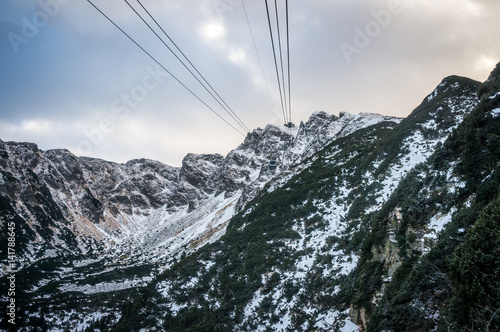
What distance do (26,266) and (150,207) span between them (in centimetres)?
10477

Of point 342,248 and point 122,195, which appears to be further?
point 122,195

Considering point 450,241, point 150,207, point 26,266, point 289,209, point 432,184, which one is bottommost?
point 450,241

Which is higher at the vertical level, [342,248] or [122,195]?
[122,195]

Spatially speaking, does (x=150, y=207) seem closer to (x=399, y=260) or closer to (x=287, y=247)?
(x=287, y=247)

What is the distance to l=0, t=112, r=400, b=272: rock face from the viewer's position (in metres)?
101

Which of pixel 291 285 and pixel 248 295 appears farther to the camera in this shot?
pixel 248 295

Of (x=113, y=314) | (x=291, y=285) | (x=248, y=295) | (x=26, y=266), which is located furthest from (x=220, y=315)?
(x=26, y=266)

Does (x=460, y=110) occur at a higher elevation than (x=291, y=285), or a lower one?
higher

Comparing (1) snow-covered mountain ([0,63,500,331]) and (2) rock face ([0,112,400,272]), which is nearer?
(1) snow-covered mountain ([0,63,500,331])

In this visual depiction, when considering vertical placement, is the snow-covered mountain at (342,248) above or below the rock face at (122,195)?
below

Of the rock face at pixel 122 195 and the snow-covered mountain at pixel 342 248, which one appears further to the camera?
the rock face at pixel 122 195

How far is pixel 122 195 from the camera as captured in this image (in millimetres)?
192125

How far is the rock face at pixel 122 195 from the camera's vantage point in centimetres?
10148

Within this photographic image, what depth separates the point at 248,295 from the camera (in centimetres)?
2131
